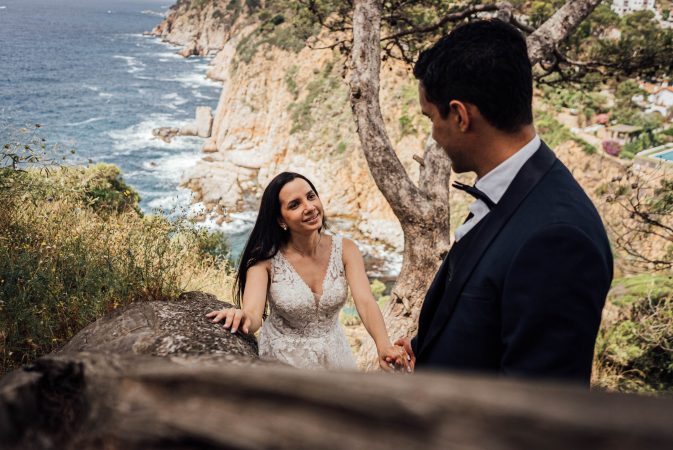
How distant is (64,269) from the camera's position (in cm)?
397

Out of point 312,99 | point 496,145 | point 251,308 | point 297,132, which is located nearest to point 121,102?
point 312,99

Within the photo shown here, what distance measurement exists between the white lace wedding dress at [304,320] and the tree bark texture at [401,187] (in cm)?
120

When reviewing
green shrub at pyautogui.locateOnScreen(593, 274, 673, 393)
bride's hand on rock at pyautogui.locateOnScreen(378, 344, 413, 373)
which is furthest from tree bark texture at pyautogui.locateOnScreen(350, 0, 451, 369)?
green shrub at pyautogui.locateOnScreen(593, 274, 673, 393)

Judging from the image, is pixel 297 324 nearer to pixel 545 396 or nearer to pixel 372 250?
pixel 545 396

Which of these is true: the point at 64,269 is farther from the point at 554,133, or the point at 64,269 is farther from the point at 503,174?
the point at 554,133

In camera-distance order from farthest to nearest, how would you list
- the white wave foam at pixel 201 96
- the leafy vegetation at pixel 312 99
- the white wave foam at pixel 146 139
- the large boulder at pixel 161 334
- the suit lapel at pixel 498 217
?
the white wave foam at pixel 201 96, the white wave foam at pixel 146 139, the leafy vegetation at pixel 312 99, the large boulder at pixel 161 334, the suit lapel at pixel 498 217

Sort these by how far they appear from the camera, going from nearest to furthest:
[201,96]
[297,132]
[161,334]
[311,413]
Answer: [311,413], [161,334], [297,132], [201,96]

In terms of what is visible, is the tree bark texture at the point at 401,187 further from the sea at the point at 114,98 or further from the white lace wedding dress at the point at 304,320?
the sea at the point at 114,98

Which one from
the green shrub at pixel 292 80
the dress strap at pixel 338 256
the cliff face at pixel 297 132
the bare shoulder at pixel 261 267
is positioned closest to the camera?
the bare shoulder at pixel 261 267

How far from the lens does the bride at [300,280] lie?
339 cm

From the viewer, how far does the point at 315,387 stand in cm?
58

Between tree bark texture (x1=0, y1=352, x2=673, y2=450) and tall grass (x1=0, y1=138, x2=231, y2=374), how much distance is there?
101 inches

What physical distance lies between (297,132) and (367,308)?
3096 centimetres

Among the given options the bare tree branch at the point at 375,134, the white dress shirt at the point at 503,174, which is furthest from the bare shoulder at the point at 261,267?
the white dress shirt at the point at 503,174
